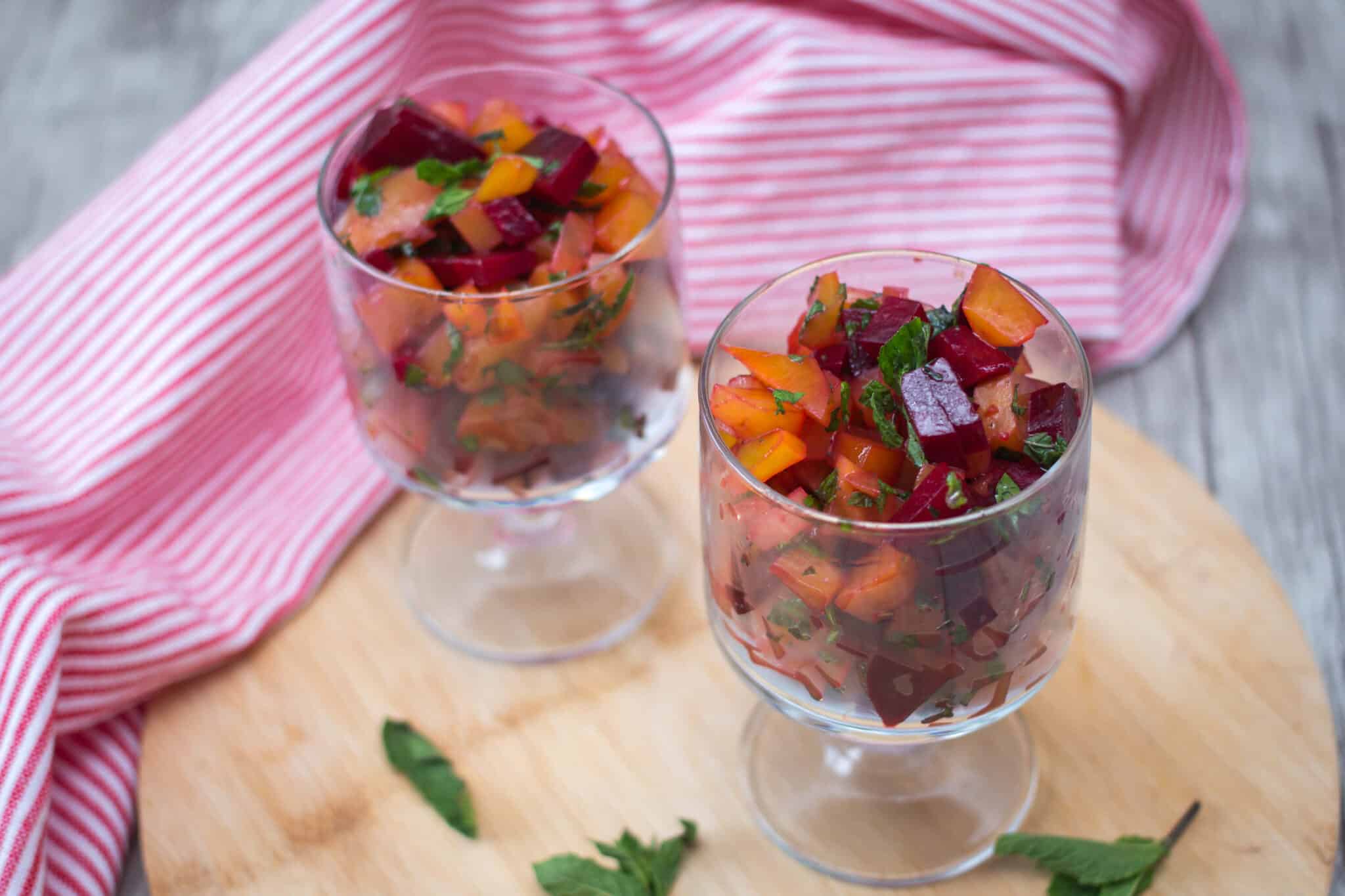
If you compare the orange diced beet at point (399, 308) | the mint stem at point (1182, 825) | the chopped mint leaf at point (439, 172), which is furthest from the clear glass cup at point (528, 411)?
the mint stem at point (1182, 825)

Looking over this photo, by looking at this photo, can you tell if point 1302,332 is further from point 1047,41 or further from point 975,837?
point 975,837

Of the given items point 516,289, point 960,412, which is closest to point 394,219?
point 516,289

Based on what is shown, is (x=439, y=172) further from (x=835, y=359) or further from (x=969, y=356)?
(x=969, y=356)

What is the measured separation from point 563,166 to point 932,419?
513mm

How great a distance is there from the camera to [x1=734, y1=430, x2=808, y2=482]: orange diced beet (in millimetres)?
1134

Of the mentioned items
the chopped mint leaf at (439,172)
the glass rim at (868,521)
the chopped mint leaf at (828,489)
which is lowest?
the chopped mint leaf at (828,489)

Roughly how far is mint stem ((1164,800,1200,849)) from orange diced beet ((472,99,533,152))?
3.24ft

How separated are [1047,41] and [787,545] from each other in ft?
3.81

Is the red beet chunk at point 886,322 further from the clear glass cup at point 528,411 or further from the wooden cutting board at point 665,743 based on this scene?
the wooden cutting board at point 665,743

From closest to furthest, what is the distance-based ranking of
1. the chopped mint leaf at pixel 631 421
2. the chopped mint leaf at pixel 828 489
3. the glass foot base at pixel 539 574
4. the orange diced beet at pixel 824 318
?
the chopped mint leaf at pixel 828 489
the orange diced beet at pixel 824 318
the chopped mint leaf at pixel 631 421
the glass foot base at pixel 539 574

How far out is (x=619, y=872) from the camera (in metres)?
1.41

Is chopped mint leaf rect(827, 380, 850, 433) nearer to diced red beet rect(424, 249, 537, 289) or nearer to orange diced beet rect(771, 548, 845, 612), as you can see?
orange diced beet rect(771, 548, 845, 612)

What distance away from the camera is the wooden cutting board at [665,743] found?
55.9 inches

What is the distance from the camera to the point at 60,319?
1.76 meters
